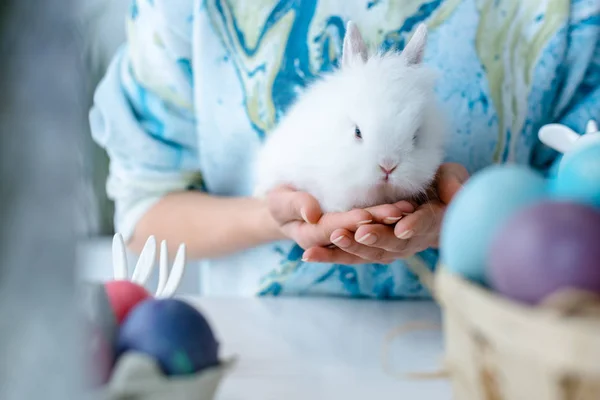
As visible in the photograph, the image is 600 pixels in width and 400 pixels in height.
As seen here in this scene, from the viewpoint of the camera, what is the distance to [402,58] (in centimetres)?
80

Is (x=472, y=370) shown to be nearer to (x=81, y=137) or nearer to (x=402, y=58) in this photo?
(x=81, y=137)

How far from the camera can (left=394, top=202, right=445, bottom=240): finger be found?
2.32 ft

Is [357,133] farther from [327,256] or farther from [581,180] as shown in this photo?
[581,180]

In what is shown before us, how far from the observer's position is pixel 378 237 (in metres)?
0.71

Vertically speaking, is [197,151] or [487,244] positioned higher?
[487,244]

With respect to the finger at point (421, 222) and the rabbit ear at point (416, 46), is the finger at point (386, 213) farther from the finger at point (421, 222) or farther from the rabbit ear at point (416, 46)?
the rabbit ear at point (416, 46)

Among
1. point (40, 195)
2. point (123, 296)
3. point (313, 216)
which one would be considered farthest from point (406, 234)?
point (40, 195)

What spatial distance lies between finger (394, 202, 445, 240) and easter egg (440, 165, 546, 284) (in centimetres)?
29

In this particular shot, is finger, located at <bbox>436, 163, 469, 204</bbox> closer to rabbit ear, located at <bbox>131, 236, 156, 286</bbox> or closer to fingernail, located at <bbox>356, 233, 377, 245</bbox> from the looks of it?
fingernail, located at <bbox>356, 233, 377, 245</bbox>

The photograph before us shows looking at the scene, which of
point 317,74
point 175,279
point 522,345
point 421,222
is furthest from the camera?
point 317,74

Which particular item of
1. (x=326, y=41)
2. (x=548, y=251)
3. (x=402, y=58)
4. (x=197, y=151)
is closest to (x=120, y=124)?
(x=197, y=151)

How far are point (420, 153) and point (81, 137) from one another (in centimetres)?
51

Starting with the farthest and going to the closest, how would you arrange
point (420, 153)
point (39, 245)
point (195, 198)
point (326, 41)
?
point (195, 198), point (326, 41), point (420, 153), point (39, 245)

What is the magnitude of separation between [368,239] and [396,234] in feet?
0.11
